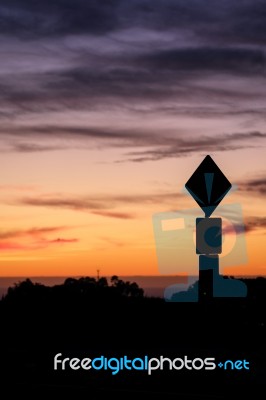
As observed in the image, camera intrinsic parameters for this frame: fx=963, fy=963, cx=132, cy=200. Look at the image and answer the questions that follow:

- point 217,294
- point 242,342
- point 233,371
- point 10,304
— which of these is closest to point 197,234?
point 217,294

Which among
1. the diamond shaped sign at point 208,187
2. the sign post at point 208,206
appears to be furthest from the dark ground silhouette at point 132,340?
the diamond shaped sign at point 208,187

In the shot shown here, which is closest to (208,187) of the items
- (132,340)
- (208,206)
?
(208,206)

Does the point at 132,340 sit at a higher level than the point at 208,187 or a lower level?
lower

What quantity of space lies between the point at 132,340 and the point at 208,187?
6.17 metres

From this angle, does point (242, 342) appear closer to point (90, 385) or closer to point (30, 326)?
point (90, 385)

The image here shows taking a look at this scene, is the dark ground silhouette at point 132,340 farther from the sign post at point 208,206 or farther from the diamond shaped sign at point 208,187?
the diamond shaped sign at point 208,187

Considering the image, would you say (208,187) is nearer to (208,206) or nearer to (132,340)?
(208,206)

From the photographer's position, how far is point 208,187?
12.3m

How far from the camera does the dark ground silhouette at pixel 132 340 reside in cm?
1390

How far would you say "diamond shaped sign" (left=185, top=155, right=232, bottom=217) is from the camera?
40.2 feet

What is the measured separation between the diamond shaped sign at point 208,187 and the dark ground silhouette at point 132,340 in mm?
1430

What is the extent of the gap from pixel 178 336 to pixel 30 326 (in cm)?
587

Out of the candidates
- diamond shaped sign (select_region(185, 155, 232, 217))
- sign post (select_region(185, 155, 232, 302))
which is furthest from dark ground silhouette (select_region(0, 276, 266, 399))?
diamond shaped sign (select_region(185, 155, 232, 217))

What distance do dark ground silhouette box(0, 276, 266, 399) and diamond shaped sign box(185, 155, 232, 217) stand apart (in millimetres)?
1430
